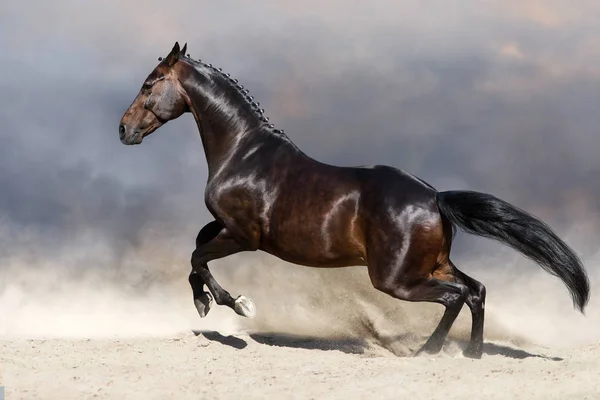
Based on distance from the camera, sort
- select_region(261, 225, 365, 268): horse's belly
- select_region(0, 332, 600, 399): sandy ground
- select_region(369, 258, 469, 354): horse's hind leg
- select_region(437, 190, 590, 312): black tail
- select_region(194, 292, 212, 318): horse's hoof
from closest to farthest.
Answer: select_region(0, 332, 600, 399): sandy ground → select_region(369, 258, 469, 354): horse's hind leg → select_region(437, 190, 590, 312): black tail → select_region(261, 225, 365, 268): horse's belly → select_region(194, 292, 212, 318): horse's hoof

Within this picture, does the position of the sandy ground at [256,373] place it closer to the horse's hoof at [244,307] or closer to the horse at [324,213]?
Answer: the horse's hoof at [244,307]

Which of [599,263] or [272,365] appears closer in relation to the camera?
[272,365]

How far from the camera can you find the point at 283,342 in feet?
28.7

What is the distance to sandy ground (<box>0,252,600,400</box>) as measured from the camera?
616 cm

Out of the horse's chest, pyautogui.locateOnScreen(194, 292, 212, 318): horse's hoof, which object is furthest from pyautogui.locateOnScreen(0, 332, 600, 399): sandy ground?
the horse's chest

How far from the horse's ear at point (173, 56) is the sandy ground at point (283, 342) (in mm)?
2485

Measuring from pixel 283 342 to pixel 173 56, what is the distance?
9.53 feet

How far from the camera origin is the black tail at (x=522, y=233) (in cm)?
727

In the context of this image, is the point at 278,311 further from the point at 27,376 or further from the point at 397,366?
the point at 27,376

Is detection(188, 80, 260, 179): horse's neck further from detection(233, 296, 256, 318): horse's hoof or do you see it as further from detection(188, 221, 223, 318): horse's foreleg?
detection(233, 296, 256, 318): horse's hoof

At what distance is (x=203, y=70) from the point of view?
27.0ft

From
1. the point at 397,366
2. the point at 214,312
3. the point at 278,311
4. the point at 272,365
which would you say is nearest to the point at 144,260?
the point at 214,312

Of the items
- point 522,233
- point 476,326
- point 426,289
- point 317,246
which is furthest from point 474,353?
point 317,246

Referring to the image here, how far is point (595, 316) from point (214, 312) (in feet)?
14.3
